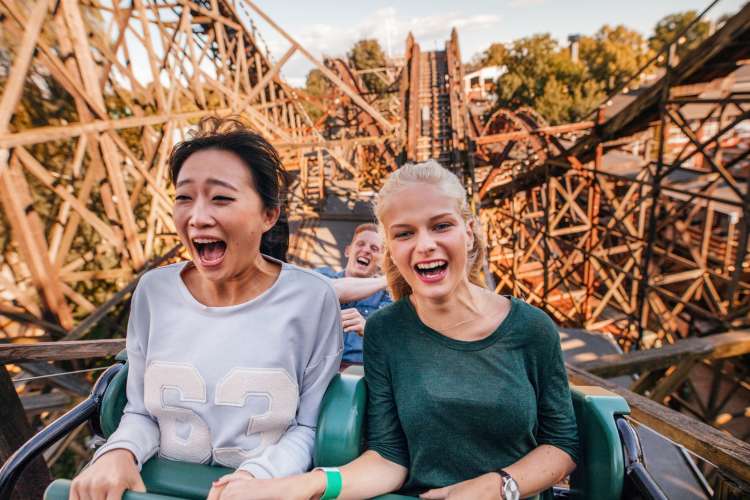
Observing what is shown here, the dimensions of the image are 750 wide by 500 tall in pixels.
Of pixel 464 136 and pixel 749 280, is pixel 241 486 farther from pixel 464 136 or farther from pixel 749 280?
pixel 749 280

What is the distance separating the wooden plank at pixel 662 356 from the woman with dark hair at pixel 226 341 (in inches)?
93.3

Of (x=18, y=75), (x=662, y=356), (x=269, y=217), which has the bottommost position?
(x=662, y=356)

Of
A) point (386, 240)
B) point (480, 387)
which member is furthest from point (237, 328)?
point (480, 387)

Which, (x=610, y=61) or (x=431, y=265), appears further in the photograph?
(x=610, y=61)

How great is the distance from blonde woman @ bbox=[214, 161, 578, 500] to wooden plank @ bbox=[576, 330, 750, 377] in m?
1.90

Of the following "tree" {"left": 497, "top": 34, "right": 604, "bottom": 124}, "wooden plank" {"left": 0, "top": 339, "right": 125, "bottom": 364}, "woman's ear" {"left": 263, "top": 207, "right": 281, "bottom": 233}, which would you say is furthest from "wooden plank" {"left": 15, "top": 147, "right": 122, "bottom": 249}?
"tree" {"left": 497, "top": 34, "right": 604, "bottom": 124}

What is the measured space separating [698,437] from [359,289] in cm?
147

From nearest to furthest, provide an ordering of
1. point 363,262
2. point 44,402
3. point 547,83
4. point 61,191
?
1. point 363,262
2. point 44,402
3. point 61,191
4. point 547,83

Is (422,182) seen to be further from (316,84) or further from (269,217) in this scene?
(316,84)

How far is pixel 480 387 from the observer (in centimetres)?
128

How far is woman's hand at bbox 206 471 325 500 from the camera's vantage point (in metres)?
1.12

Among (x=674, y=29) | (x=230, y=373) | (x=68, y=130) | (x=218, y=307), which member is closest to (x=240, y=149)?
(x=218, y=307)

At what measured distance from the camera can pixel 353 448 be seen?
1308 mm

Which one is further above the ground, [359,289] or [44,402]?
[359,289]
